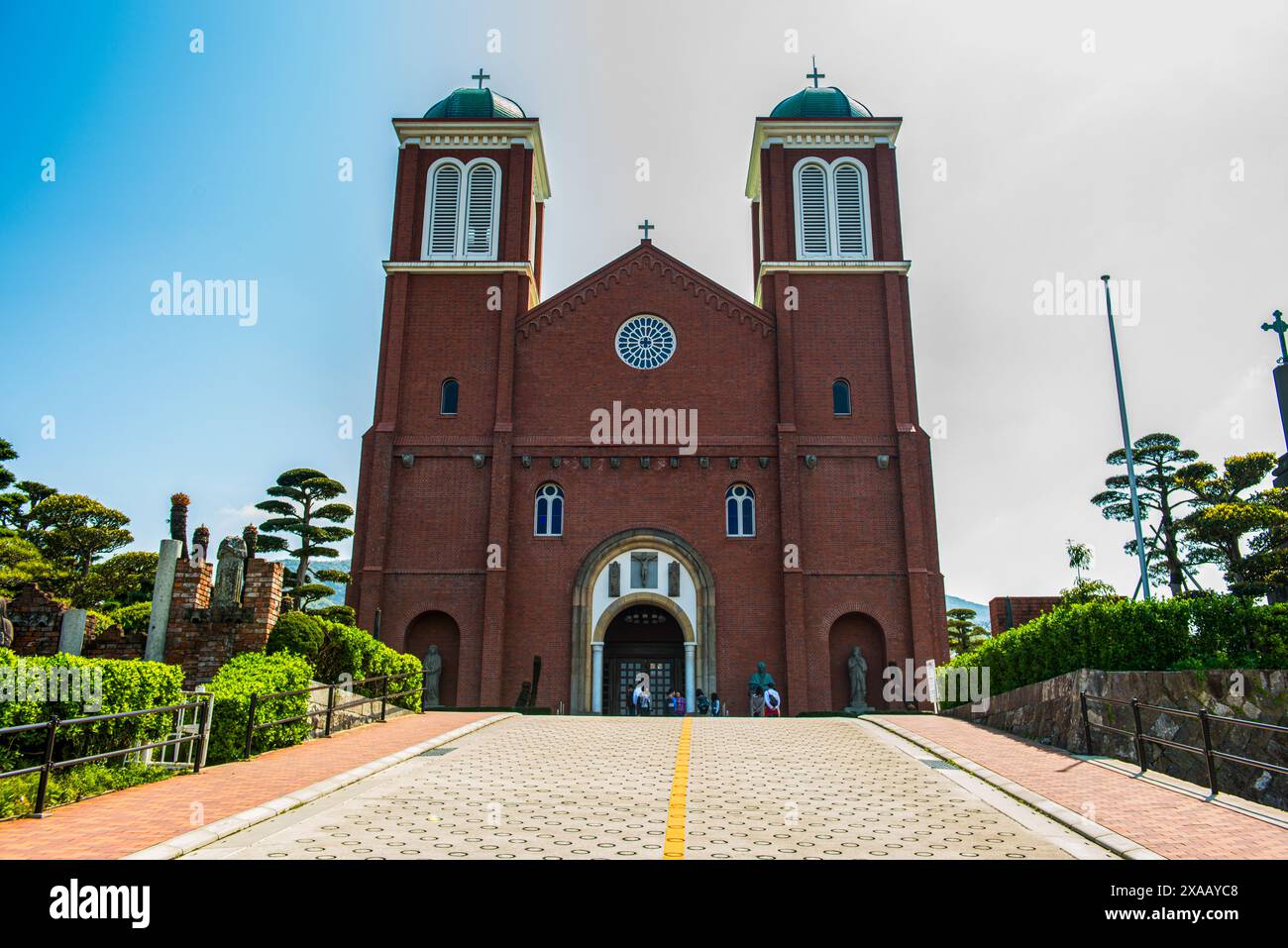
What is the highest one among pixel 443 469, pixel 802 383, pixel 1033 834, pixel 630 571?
pixel 802 383

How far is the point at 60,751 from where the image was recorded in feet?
31.3

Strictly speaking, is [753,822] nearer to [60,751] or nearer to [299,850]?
[299,850]

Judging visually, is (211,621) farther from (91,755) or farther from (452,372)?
(452,372)

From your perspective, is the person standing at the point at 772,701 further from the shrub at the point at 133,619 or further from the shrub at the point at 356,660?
the shrub at the point at 133,619

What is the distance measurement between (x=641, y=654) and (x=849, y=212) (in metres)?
15.8

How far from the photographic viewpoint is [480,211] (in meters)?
30.1

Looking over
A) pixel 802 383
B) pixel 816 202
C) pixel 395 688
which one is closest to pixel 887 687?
pixel 802 383

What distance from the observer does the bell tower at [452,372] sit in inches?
1008

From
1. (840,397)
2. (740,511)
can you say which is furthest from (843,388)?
(740,511)

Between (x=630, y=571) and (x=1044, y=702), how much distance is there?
1395 centimetres

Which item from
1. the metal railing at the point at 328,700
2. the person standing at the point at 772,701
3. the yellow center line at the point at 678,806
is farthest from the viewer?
the person standing at the point at 772,701

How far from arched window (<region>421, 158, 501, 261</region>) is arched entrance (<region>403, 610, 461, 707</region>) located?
11.5m

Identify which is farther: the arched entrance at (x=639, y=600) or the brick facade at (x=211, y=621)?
the arched entrance at (x=639, y=600)

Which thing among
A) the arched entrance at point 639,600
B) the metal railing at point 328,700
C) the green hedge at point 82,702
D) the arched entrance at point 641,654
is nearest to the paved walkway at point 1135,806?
the metal railing at point 328,700
